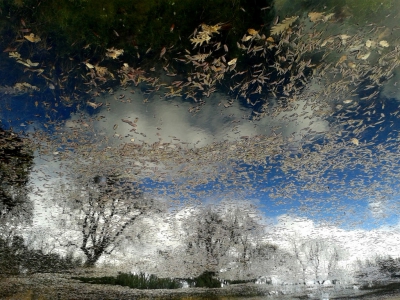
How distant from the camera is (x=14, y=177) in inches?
247

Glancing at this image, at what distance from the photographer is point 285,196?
23.0ft

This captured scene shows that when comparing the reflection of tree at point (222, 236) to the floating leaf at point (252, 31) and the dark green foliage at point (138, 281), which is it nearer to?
the dark green foliage at point (138, 281)

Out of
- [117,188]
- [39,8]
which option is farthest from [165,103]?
[117,188]

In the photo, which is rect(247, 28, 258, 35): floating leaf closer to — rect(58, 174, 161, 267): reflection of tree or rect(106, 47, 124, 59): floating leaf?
rect(106, 47, 124, 59): floating leaf

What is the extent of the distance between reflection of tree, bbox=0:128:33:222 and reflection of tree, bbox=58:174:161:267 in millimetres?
1022

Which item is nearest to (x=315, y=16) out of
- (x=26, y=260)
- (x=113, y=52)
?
(x=113, y=52)

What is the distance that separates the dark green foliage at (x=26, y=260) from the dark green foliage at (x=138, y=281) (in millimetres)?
1424

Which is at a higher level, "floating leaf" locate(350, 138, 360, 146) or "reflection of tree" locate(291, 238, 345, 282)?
"floating leaf" locate(350, 138, 360, 146)

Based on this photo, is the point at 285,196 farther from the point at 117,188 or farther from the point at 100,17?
the point at 100,17

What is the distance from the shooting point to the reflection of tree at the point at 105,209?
6.58 metres

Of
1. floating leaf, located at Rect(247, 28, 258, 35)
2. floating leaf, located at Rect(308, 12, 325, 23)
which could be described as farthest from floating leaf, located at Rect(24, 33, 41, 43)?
floating leaf, located at Rect(308, 12, 325, 23)

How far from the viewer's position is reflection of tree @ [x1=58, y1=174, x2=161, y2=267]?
21.6 ft

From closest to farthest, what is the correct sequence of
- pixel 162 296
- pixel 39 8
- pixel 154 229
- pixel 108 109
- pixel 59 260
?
1. pixel 39 8
2. pixel 108 109
3. pixel 154 229
4. pixel 59 260
5. pixel 162 296

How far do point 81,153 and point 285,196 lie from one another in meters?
4.50
